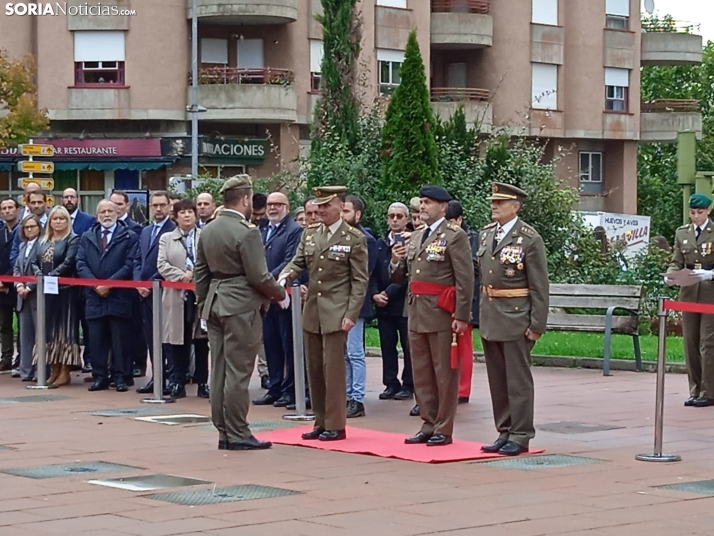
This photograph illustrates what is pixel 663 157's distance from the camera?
71250mm

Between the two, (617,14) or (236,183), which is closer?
(236,183)

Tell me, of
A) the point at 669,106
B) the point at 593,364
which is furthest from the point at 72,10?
the point at 593,364

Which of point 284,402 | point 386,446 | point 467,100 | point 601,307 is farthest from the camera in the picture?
point 467,100

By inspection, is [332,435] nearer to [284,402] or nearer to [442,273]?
[442,273]

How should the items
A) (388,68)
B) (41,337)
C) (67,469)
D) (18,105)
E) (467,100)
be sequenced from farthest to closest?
(467,100) < (388,68) < (18,105) < (41,337) < (67,469)

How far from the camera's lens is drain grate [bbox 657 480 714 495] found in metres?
9.68

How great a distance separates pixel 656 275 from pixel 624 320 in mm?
4215

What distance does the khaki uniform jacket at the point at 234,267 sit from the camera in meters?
11.6

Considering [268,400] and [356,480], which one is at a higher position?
[356,480]

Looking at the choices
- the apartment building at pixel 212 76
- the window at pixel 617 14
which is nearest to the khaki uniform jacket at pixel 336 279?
the apartment building at pixel 212 76

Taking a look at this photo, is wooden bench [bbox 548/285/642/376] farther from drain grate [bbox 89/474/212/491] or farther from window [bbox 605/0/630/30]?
window [bbox 605/0/630/30]

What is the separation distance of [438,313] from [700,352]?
409 centimetres

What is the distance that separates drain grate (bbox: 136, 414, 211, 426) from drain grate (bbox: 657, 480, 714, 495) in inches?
201

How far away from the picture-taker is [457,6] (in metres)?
53.5
